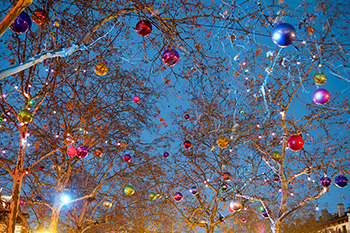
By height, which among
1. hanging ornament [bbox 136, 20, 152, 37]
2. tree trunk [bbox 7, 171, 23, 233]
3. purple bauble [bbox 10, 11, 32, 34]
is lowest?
tree trunk [bbox 7, 171, 23, 233]

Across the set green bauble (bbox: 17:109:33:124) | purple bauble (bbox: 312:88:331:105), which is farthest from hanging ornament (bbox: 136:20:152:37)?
purple bauble (bbox: 312:88:331:105)

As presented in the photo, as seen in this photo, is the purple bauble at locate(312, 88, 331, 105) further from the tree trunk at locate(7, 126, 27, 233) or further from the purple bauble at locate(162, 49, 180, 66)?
the tree trunk at locate(7, 126, 27, 233)

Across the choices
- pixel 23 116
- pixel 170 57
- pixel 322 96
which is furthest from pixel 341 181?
pixel 23 116

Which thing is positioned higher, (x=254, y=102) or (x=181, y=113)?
(x=181, y=113)

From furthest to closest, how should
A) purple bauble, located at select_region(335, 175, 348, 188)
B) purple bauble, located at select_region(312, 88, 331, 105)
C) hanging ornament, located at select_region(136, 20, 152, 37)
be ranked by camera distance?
purple bauble, located at select_region(335, 175, 348, 188) < purple bauble, located at select_region(312, 88, 331, 105) < hanging ornament, located at select_region(136, 20, 152, 37)

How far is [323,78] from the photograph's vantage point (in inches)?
227

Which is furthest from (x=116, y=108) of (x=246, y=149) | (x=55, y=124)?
(x=246, y=149)

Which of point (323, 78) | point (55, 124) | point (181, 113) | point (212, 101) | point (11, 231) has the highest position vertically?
point (181, 113)

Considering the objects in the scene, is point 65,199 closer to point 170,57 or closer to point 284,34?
point 170,57

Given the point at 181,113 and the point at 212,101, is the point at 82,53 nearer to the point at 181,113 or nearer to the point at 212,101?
the point at 212,101

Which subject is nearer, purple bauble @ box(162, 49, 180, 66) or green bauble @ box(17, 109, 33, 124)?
purple bauble @ box(162, 49, 180, 66)

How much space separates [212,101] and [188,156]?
3166mm

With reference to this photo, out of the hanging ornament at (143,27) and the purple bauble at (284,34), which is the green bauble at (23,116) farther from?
the purple bauble at (284,34)

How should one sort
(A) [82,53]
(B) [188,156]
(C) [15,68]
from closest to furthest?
(C) [15,68], (A) [82,53], (B) [188,156]
